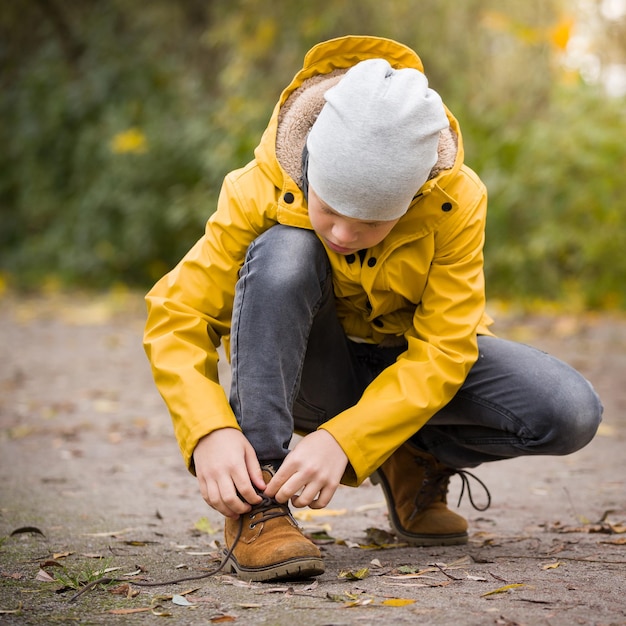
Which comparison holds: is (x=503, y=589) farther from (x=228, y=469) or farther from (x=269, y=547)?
(x=228, y=469)

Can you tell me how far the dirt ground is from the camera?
1707mm

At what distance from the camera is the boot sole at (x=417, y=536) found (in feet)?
7.84

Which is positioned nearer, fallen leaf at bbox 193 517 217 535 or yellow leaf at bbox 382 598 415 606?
yellow leaf at bbox 382 598 415 606

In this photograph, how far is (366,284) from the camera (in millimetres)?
2100

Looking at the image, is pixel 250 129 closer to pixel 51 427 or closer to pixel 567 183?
pixel 567 183

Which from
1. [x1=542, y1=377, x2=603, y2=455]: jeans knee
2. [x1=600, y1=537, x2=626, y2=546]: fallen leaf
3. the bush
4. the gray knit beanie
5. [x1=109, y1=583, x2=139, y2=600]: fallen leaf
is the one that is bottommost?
[x1=109, y1=583, x2=139, y2=600]: fallen leaf

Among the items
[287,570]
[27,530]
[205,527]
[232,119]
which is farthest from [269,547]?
[232,119]

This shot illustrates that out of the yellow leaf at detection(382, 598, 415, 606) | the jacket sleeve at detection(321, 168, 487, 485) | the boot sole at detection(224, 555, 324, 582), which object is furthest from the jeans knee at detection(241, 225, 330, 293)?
the yellow leaf at detection(382, 598, 415, 606)

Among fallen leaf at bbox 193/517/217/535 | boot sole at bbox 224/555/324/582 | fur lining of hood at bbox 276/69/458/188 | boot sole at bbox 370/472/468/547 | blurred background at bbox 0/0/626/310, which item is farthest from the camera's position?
blurred background at bbox 0/0/626/310

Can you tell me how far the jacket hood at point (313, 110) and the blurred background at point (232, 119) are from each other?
5.19m

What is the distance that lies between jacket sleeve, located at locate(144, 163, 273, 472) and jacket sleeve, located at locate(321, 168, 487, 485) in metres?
0.27

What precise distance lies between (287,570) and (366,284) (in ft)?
2.08

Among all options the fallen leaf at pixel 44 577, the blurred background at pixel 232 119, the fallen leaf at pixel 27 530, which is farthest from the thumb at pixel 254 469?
the blurred background at pixel 232 119

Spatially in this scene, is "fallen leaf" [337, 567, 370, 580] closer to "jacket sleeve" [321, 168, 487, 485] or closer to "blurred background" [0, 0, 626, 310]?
"jacket sleeve" [321, 168, 487, 485]
